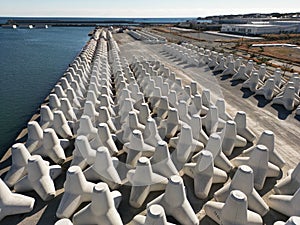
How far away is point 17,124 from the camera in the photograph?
21.8 metres

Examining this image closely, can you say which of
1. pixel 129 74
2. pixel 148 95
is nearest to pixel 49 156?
pixel 148 95

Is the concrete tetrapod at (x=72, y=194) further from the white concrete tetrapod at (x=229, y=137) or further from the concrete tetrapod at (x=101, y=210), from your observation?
the white concrete tetrapod at (x=229, y=137)

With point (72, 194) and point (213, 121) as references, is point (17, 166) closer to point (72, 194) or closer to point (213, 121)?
point (72, 194)

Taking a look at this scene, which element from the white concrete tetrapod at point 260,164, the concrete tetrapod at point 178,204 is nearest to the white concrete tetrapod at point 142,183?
the concrete tetrapod at point 178,204

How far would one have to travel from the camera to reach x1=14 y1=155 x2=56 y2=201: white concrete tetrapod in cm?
968

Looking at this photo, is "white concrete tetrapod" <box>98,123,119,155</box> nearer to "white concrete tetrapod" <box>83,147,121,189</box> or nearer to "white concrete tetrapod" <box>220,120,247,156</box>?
"white concrete tetrapod" <box>83,147,121,189</box>

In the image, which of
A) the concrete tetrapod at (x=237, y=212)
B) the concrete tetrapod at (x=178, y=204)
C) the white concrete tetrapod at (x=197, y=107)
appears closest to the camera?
the concrete tetrapod at (x=237, y=212)

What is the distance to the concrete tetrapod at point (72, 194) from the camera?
29.1 feet

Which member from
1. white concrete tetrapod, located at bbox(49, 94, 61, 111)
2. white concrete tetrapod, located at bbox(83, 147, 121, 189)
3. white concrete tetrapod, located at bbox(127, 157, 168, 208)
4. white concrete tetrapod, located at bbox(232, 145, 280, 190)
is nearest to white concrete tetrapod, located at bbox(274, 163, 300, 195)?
white concrete tetrapod, located at bbox(232, 145, 280, 190)

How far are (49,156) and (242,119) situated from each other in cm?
1014

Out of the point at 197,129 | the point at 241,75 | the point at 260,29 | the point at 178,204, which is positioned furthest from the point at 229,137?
the point at 260,29

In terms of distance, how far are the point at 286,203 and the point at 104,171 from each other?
6.85 meters

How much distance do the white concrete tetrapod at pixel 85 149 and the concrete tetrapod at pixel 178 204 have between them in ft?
13.6

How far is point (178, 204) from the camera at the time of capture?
852cm
